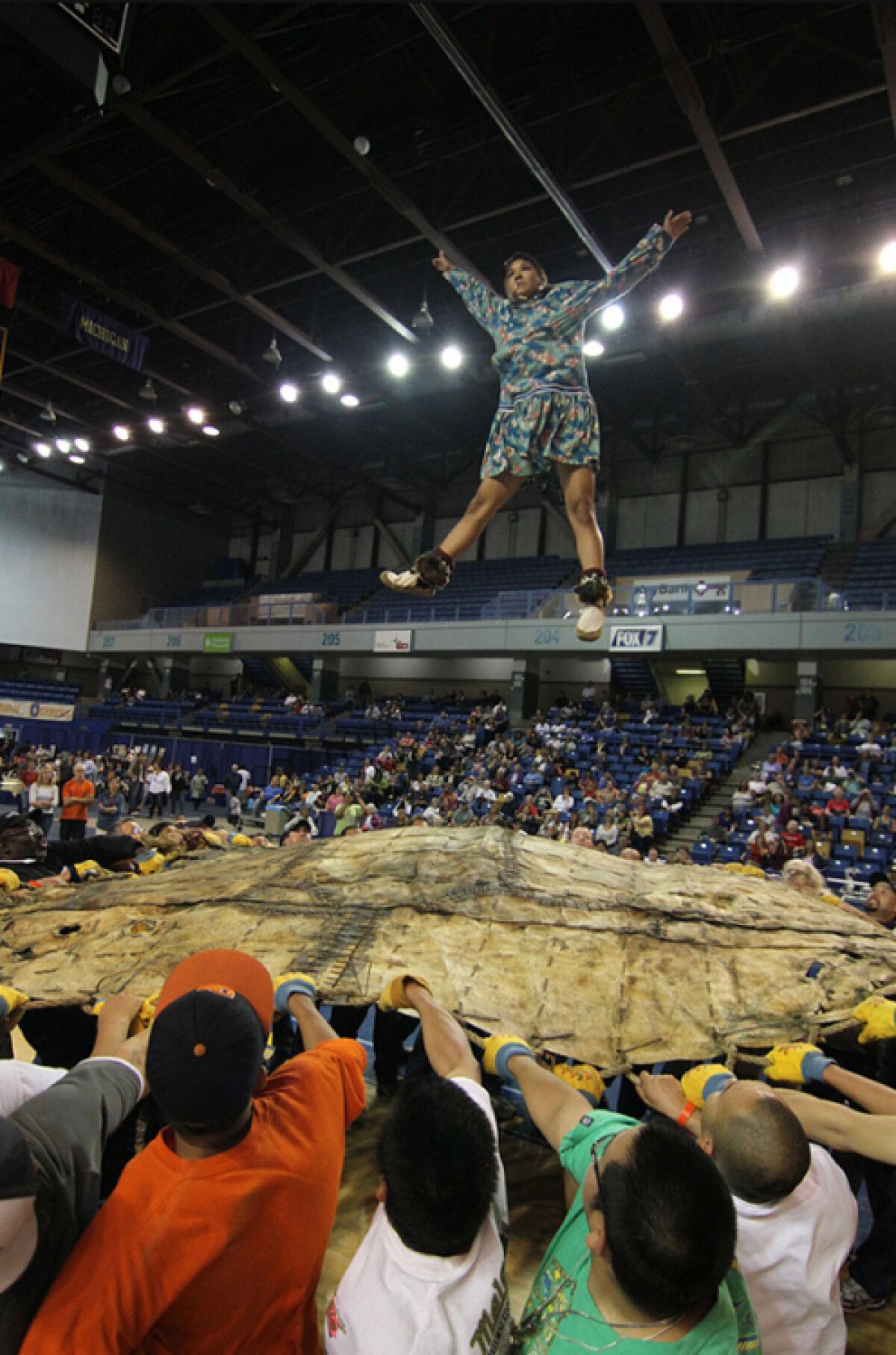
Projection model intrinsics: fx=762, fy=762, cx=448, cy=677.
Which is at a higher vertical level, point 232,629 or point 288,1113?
point 232,629

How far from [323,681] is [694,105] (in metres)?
18.3

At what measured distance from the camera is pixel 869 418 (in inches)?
734

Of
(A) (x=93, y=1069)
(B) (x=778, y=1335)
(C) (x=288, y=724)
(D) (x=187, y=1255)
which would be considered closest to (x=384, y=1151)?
(D) (x=187, y=1255)

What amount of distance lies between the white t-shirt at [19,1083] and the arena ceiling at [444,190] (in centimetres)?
884

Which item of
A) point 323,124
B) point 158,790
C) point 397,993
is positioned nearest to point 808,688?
point 323,124

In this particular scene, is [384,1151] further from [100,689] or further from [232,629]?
[100,689]

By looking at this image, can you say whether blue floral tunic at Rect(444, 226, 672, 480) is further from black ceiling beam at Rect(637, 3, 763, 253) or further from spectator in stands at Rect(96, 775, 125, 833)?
spectator in stands at Rect(96, 775, 125, 833)

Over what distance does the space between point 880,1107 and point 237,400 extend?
71.3ft

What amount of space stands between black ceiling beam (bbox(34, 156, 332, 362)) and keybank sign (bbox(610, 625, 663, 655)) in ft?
30.2

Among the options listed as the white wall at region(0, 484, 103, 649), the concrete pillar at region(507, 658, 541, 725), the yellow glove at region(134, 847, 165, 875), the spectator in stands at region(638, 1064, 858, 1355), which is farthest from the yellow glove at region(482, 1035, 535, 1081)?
the white wall at region(0, 484, 103, 649)

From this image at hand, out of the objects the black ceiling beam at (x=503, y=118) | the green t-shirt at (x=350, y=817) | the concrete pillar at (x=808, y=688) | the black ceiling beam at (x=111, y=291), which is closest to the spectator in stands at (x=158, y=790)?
the green t-shirt at (x=350, y=817)

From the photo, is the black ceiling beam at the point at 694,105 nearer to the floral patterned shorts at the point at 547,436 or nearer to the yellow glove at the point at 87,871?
the floral patterned shorts at the point at 547,436

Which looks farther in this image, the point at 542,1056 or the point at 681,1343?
the point at 542,1056

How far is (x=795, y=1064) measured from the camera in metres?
2.43
